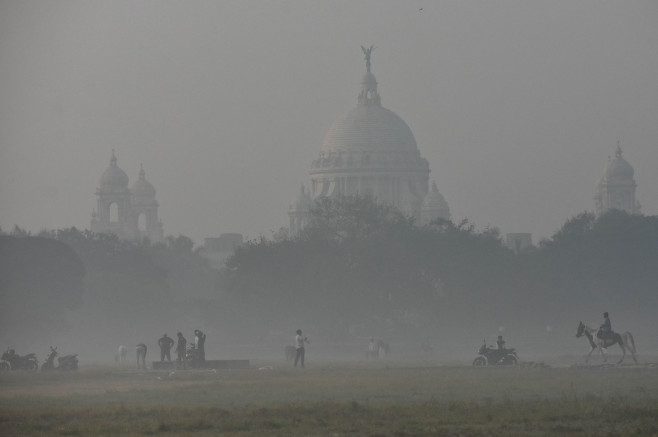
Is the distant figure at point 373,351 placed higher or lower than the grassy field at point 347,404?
higher

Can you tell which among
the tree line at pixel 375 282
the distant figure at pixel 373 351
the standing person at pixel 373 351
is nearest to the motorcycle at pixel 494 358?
→ the distant figure at pixel 373 351

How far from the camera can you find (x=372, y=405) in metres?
41.0

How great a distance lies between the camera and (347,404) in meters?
41.0

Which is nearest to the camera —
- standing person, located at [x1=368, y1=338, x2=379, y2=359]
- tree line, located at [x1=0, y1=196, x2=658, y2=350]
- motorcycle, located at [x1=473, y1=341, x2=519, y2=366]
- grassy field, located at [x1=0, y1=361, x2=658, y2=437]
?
grassy field, located at [x1=0, y1=361, x2=658, y2=437]

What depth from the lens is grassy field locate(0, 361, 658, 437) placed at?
3594 centimetres

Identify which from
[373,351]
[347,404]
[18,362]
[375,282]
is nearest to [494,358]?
[18,362]

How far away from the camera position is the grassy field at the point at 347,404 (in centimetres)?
3594

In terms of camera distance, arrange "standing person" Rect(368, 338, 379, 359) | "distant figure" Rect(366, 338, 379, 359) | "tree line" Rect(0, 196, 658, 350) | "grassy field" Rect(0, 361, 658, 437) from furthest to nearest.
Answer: "tree line" Rect(0, 196, 658, 350)
"standing person" Rect(368, 338, 379, 359)
"distant figure" Rect(366, 338, 379, 359)
"grassy field" Rect(0, 361, 658, 437)

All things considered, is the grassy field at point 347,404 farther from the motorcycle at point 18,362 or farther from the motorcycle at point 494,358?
the motorcycle at point 18,362

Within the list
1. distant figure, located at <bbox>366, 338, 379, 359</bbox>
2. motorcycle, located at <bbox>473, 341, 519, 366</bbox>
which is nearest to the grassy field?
motorcycle, located at <bbox>473, 341, 519, 366</bbox>

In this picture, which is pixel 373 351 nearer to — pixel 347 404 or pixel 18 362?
pixel 18 362

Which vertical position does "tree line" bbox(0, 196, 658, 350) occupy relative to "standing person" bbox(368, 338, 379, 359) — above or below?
above

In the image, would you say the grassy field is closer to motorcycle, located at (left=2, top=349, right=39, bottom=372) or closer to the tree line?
motorcycle, located at (left=2, top=349, right=39, bottom=372)

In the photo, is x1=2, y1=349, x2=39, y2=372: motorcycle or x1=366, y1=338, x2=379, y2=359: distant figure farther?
x1=366, y1=338, x2=379, y2=359: distant figure
